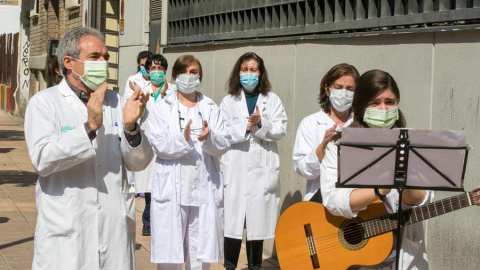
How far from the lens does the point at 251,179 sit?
9070 mm

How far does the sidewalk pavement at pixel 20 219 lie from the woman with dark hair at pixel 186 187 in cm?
156

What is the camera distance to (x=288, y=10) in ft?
35.2

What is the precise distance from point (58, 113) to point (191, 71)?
10.7ft

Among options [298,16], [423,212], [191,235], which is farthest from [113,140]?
[298,16]

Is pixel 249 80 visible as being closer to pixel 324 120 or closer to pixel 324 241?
pixel 324 120

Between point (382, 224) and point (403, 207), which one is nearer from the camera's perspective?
point (403, 207)

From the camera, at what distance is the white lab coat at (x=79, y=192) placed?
205 inches

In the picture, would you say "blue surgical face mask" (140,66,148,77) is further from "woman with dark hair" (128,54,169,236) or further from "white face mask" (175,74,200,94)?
"white face mask" (175,74,200,94)

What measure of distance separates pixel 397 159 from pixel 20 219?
827 centimetres

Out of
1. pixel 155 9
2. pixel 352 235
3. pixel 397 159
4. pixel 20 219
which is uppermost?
pixel 155 9

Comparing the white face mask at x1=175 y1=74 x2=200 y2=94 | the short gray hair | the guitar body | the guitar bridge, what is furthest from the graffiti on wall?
the short gray hair

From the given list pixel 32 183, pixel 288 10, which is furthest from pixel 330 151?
pixel 32 183

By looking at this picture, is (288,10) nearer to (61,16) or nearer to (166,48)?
(166,48)

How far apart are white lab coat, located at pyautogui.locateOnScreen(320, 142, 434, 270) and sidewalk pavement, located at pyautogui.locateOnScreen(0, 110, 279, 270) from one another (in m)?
4.46
